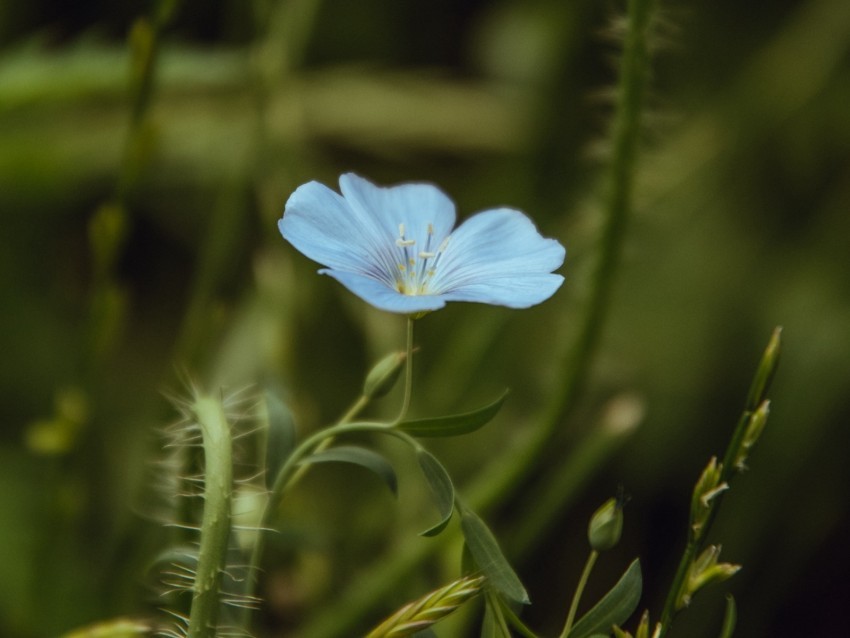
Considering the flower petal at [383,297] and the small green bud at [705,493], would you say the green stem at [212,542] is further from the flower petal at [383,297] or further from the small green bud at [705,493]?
the small green bud at [705,493]

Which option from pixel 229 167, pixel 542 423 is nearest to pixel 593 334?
pixel 542 423

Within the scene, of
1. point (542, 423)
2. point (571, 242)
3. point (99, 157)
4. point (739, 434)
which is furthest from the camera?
point (99, 157)

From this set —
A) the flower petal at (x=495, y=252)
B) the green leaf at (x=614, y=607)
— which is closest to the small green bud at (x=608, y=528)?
the green leaf at (x=614, y=607)

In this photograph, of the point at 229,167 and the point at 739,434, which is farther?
the point at 229,167

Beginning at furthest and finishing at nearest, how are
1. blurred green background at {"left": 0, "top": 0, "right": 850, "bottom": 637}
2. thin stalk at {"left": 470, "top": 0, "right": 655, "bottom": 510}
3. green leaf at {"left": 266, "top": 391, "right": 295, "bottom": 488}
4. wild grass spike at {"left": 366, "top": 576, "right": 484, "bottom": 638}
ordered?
1. blurred green background at {"left": 0, "top": 0, "right": 850, "bottom": 637}
2. thin stalk at {"left": 470, "top": 0, "right": 655, "bottom": 510}
3. green leaf at {"left": 266, "top": 391, "right": 295, "bottom": 488}
4. wild grass spike at {"left": 366, "top": 576, "right": 484, "bottom": 638}

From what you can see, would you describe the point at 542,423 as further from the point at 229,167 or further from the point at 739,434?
the point at 229,167

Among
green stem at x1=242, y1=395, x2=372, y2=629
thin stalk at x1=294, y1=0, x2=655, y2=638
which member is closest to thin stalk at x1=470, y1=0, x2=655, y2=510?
thin stalk at x1=294, y1=0, x2=655, y2=638

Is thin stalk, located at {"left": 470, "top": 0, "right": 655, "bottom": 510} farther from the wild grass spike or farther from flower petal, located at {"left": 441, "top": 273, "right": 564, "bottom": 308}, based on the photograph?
the wild grass spike
